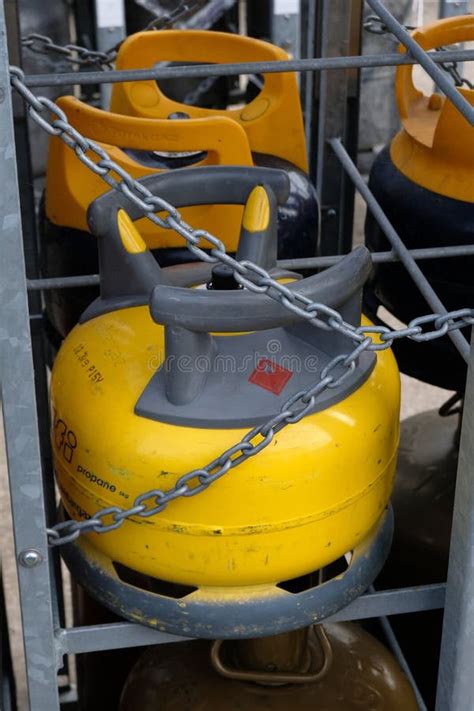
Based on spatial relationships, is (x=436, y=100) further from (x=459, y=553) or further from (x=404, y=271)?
(x=459, y=553)

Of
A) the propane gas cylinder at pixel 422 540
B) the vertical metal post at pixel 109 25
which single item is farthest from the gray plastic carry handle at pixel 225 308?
the vertical metal post at pixel 109 25

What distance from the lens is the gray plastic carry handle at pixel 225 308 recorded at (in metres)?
0.98

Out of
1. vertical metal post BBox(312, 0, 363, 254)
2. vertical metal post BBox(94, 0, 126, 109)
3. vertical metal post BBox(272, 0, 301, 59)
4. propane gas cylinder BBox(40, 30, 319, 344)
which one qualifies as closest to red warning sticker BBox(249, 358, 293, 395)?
propane gas cylinder BBox(40, 30, 319, 344)

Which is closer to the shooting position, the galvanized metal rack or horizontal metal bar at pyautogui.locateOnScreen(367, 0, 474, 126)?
the galvanized metal rack

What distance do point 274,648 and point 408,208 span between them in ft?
2.00

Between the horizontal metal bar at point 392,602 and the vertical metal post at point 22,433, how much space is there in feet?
1.05

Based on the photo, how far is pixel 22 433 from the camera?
0.99 m

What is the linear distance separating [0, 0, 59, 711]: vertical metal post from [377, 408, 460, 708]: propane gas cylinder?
72cm

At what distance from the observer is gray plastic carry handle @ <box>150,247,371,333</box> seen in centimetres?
98

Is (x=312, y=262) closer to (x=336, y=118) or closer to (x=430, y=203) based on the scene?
(x=430, y=203)

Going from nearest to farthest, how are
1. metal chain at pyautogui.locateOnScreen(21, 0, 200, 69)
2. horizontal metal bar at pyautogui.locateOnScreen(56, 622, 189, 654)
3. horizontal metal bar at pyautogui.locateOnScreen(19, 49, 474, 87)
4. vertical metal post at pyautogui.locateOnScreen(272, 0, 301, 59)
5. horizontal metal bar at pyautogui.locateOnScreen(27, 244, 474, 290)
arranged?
horizontal metal bar at pyautogui.locateOnScreen(19, 49, 474, 87) → horizontal metal bar at pyautogui.locateOnScreen(56, 622, 189, 654) → horizontal metal bar at pyautogui.locateOnScreen(27, 244, 474, 290) → metal chain at pyautogui.locateOnScreen(21, 0, 200, 69) → vertical metal post at pyautogui.locateOnScreen(272, 0, 301, 59)

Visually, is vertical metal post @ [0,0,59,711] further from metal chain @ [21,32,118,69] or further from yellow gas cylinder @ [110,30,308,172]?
metal chain @ [21,32,118,69]

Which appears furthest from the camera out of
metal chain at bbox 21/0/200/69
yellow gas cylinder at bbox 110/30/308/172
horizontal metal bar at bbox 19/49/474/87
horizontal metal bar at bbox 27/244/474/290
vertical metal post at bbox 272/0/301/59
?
vertical metal post at bbox 272/0/301/59

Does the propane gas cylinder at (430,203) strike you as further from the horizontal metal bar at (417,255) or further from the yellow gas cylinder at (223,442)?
the yellow gas cylinder at (223,442)
